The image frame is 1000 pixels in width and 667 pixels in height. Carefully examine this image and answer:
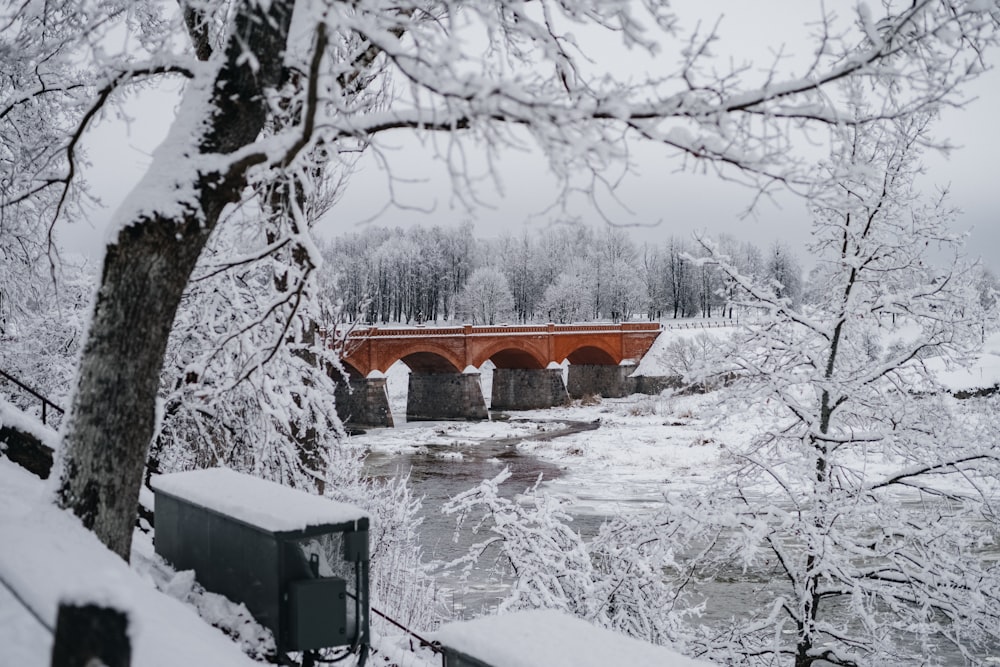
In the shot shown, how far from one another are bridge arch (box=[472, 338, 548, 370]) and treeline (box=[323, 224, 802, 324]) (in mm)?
25229

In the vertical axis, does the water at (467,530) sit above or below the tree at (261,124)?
below

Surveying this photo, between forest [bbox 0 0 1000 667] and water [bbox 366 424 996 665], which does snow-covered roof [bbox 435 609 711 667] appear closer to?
forest [bbox 0 0 1000 667]

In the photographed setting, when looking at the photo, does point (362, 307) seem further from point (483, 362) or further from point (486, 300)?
point (486, 300)

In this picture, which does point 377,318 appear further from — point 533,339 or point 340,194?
point 340,194

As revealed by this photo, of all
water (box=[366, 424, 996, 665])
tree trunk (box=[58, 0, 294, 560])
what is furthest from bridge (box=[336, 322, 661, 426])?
tree trunk (box=[58, 0, 294, 560])

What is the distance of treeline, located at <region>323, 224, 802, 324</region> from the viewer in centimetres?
7962

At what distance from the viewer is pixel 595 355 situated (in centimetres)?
5456

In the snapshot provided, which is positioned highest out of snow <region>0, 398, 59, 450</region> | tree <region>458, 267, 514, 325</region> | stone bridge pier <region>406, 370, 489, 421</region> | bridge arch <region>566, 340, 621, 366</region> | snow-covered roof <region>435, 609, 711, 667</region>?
tree <region>458, 267, 514, 325</region>

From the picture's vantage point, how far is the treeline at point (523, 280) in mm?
79625

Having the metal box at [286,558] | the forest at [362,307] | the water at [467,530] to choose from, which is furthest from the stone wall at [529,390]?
the metal box at [286,558]

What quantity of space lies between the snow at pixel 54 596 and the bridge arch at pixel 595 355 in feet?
157

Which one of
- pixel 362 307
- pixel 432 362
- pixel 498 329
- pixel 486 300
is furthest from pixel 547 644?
pixel 486 300

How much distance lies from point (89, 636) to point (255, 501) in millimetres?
3295

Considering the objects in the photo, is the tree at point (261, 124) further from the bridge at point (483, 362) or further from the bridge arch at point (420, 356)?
the bridge arch at point (420, 356)
